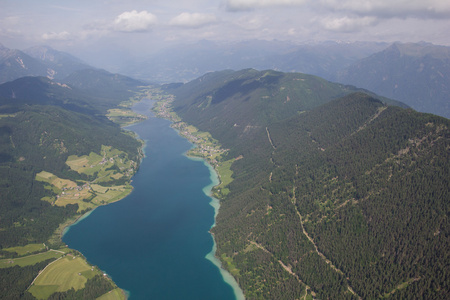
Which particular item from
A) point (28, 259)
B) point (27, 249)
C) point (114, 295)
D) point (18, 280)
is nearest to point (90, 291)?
point (114, 295)

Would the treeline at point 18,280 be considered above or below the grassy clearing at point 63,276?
above

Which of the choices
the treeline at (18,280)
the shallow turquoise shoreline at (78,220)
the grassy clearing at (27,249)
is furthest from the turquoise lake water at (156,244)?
the treeline at (18,280)

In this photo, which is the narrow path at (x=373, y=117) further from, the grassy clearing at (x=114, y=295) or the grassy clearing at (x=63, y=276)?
the grassy clearing at (x=63, y=276)

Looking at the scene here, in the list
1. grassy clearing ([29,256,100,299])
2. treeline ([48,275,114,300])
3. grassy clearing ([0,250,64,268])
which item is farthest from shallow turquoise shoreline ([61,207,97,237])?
treeline ([48,275,114,300])

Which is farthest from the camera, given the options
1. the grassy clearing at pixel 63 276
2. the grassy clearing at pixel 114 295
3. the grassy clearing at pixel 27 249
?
the grassy clearing at pixel 27 249

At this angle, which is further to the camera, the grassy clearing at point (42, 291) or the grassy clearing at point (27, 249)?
the grassy clearing at point (27, 249)

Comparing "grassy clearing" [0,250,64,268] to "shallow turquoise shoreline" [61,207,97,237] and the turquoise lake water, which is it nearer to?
the turquoise lake water

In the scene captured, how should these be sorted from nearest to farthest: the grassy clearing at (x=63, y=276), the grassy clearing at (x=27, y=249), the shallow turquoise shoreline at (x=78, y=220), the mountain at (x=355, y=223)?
1. the mountain at (x=355, y=223)
2. the grassy clearing at (x=63, y=276)
3. the grassy clearing at (x=27, y=249)
4. the shallow turquoise shoreline at (x=78, y=220)

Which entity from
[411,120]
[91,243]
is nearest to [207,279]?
[91,243]

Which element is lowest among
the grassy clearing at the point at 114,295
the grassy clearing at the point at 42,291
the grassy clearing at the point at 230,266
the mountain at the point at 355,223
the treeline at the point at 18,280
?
the grassy clearing at the point at 230,266
